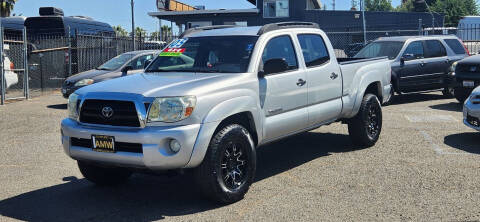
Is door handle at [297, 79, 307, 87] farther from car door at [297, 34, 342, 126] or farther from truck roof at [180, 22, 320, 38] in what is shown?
truck roof at [180, 22, 320, 38]

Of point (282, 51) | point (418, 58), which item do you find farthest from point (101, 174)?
point (418, 58)

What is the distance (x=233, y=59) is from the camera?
6.03 m

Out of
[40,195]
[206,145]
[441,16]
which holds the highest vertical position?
[441,16]

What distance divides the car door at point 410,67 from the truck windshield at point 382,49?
24 cm

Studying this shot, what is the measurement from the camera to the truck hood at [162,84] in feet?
16.5

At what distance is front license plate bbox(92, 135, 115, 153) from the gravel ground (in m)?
0.63

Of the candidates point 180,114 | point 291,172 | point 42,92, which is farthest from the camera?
point 42,92

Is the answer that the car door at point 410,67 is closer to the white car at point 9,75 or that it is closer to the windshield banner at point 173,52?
the windshield banner at point 173,52

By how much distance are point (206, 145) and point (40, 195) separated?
2.14 metres

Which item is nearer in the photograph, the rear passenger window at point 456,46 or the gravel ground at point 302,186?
the gravel ground at point 302,186

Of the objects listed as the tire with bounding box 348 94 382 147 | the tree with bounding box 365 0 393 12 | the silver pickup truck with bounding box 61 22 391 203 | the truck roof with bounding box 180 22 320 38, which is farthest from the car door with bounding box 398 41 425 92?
the tree with bounding box 365 0 393 12

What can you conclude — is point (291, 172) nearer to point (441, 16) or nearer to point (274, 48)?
point (274, 48)

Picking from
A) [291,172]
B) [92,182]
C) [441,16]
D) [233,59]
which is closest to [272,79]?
[233,59]

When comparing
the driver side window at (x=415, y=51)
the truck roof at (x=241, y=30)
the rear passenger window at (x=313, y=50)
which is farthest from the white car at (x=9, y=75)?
the rear passenger window at (x=313, y=50)
